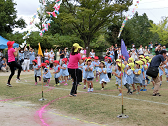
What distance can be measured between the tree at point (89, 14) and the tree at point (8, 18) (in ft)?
25.0

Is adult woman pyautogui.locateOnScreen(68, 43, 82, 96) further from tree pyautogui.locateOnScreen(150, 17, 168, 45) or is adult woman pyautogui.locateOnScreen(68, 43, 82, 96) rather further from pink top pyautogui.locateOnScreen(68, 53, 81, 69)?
tree pyautogui.locateOnScreen(150, 17, 168, 45)

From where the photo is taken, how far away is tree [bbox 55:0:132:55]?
2463cm

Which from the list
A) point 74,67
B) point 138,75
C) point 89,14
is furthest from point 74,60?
Result: point 89,14

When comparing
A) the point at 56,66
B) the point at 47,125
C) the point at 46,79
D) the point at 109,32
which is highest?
the point at 109,32

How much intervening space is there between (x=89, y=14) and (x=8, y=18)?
38.2 ft

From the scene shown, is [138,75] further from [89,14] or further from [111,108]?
[89,14]

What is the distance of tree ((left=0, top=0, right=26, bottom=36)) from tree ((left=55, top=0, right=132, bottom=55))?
762cm

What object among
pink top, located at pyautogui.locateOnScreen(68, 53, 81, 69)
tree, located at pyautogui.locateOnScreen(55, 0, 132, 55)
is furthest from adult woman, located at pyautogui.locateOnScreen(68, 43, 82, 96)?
tree, located at pyautogui.locateOnScreen(55, 0, 132, 55)

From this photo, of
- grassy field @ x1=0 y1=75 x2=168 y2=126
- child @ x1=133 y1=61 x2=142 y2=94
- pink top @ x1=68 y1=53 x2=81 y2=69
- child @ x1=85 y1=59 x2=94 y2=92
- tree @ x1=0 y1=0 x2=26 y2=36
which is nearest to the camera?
grassy field @ x1=0 y1=75 x2=168 y2=126

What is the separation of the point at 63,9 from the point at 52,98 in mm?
20071

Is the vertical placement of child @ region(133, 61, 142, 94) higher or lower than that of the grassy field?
higher

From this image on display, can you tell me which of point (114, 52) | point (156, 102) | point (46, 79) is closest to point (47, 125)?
point (156, 102)

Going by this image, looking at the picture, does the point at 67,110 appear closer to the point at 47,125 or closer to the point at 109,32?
the point at 47,125

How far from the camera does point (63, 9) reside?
2616 cm
